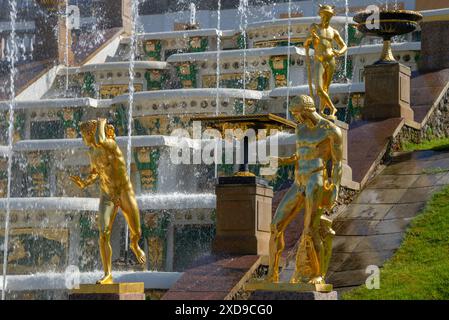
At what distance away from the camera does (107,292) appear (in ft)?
55.1

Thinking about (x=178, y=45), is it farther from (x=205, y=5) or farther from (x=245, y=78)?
(x=205, y=5)

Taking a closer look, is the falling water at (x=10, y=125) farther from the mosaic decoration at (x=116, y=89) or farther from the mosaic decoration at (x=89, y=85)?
the mosaic decoration at (x=116, y=89)

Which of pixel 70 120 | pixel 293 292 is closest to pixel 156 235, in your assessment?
pixel 70 120

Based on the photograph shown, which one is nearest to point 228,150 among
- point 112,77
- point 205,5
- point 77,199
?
point 77,199

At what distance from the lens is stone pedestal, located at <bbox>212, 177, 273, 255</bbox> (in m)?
20.0

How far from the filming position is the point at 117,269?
75.5 ft

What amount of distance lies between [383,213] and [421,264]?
239cm

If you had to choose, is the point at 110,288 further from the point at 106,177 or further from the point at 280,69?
the point at 280,69

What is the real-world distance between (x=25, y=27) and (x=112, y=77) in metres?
11.9

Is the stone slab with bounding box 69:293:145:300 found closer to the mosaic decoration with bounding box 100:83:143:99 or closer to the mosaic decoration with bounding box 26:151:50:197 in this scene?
the mosaic decoration with bounding box 26:151:50:197

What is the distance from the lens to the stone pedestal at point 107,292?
54.7 feet

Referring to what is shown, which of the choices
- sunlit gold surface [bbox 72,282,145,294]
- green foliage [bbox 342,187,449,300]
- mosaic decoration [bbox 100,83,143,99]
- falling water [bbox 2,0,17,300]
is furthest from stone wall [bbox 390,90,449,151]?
mosaic decoration [bbox 100,83,143,99]

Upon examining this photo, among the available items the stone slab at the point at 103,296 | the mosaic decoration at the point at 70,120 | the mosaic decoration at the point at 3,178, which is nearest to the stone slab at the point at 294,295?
the stone slab at the point at 103,296

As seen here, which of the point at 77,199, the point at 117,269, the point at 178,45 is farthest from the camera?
the point at 178,45
